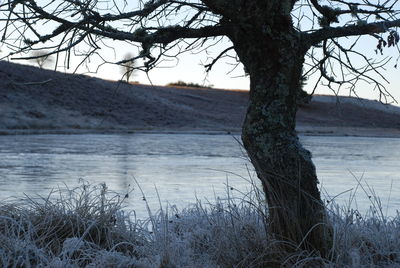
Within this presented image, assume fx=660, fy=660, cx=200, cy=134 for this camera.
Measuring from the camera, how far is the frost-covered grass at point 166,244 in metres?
4.31

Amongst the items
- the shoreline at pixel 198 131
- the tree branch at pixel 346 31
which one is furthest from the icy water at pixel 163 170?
the shoreline at pixel 198 131

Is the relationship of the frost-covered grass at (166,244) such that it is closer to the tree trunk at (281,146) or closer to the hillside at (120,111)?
the tree trunk at (281,146)

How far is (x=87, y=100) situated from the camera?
29641mm

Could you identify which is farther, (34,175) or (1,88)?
(1,88)

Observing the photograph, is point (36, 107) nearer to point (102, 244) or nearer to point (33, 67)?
point (33, 67)

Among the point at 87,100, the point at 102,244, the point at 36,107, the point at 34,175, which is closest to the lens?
the point at 102,244

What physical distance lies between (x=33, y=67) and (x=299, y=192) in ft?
93.9

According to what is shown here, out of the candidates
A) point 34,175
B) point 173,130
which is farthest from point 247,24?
point 173,130

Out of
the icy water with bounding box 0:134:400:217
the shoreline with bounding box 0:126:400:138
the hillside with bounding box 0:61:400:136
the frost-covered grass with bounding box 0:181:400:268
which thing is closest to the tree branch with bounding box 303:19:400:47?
the frost-covered grass with bounding box 0:181:400:268

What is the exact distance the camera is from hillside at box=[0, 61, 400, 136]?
25422 mm

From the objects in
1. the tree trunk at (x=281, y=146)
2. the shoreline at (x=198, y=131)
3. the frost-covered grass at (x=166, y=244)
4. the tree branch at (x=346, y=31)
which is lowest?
the shoreline at (x=198, y=131)

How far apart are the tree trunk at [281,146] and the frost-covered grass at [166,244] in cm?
12

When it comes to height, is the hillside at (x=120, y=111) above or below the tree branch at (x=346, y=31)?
below

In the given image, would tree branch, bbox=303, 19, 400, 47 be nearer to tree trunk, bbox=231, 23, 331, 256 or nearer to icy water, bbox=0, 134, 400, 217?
tree trunk, bbox=231, 23, 331, 256
